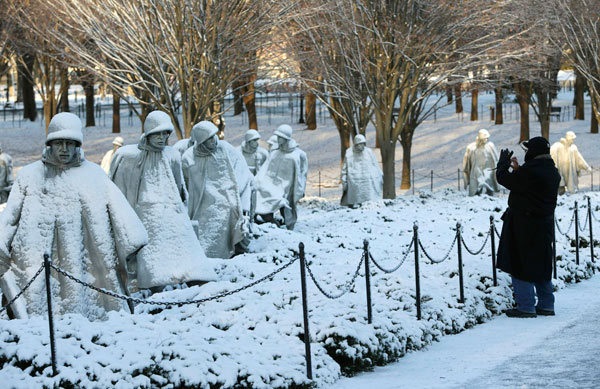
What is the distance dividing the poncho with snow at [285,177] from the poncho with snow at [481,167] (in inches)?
321

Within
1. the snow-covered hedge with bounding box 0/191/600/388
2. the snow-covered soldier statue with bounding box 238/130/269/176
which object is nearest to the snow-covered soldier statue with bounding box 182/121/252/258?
the snow-covered hedge with bounding box 0/191/600/388

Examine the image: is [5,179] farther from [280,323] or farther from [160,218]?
[280,323]

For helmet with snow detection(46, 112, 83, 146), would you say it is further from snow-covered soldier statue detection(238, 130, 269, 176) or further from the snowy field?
snow-covered soldier statue detection(238, 130, 269, 176)

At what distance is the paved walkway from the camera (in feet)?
24.6

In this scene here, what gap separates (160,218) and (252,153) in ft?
36.2

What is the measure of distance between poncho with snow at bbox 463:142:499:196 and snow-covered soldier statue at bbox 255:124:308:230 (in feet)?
26.7

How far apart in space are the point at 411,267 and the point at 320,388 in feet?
15.0

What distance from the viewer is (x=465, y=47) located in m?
23.0

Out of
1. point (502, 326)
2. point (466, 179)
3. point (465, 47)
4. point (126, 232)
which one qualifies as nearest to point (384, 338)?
point (502, 326)

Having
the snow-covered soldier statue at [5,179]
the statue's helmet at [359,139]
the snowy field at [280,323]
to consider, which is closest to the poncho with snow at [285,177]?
the snowy field at [280,323]

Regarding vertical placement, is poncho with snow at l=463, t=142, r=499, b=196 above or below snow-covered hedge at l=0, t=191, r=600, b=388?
above

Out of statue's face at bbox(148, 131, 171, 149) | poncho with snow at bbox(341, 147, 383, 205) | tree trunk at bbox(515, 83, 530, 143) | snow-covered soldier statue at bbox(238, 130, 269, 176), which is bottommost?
poncho with snow at bbox(341, 147, 383, 205)

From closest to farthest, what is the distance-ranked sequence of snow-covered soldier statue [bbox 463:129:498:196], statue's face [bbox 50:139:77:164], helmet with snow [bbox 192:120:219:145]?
1. statue's face [bbox 50:139:77:164]
2. helmet with snow [bbox 192:120:219:145]
3. snow-covered soldier statue [bbox 463:129:498:196]

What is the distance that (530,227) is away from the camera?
400 inches
